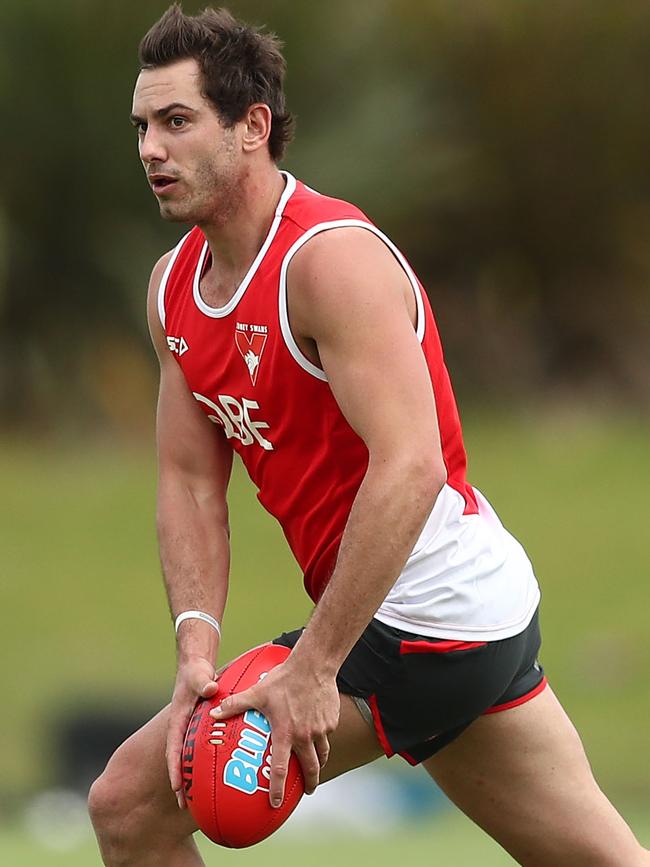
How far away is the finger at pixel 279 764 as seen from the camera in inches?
156

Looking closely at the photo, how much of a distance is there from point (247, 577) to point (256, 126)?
39.3 ft

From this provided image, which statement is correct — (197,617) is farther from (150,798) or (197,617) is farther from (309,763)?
(309,763)

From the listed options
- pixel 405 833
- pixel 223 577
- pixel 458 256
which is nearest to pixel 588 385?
pixel 458 256

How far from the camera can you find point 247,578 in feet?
52.7

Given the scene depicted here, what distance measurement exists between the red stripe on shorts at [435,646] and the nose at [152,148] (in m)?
1.33

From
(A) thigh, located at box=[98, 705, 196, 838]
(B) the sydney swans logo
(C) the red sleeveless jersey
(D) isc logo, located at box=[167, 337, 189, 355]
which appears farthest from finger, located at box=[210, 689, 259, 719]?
(D) isc logo, located at box=[167, 337, 189, 355]

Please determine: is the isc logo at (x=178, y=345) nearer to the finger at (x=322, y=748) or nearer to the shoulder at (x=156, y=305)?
the shoulder at (x=156, y=305)

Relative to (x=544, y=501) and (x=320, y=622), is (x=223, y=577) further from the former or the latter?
(x=544, y=501)

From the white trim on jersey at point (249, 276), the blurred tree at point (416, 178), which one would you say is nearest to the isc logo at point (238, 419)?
the white trim on jersey at point (249, 276)

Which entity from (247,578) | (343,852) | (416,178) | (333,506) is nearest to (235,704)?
(333,506)

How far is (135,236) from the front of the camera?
17078 mm

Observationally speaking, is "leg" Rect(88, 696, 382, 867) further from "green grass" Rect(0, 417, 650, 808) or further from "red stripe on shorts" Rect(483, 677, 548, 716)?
"green grass" Rect(0, 417, 650, 808)

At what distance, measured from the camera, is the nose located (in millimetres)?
4191

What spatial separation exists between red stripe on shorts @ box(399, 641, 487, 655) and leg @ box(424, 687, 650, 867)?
218mm
